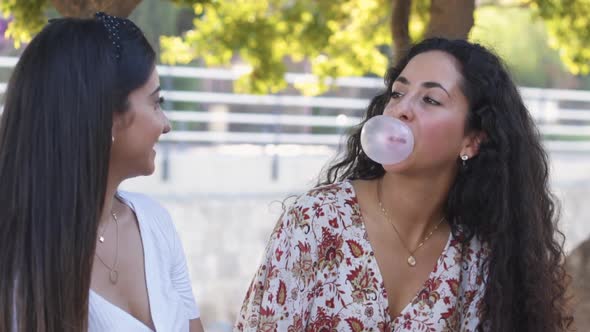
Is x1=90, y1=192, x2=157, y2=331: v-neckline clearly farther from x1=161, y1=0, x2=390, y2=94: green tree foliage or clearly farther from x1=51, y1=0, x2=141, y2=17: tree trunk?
x1=161, y1=0, x2=390, y2=94: green tree foliage

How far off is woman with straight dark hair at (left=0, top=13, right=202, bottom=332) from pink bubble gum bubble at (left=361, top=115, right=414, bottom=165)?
2.15 ft

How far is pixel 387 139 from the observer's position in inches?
105

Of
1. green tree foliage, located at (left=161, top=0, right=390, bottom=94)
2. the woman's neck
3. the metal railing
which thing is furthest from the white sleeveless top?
the metal railing

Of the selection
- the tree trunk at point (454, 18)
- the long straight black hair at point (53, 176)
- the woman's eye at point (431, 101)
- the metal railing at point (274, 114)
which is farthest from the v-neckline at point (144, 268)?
the metal railing at point (274, 114)

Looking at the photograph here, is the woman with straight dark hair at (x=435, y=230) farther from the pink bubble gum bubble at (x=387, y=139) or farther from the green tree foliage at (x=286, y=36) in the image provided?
the green tree foliage at (x=286, y=36)

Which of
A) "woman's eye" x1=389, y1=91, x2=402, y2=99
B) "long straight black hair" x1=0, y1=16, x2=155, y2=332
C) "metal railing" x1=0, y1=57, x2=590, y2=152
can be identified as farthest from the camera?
"metal railing" x1=0, y1=57, x2=590, y2=152

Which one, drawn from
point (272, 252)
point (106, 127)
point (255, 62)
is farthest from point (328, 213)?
point (255, 62)

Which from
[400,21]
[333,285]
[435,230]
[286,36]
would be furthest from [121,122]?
[286,36]

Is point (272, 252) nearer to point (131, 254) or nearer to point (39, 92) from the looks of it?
point (131, 254)

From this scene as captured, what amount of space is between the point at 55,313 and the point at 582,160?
37.8ft

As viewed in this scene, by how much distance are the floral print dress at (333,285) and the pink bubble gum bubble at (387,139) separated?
299 mm

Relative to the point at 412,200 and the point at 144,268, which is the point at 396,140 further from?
the point at 144,268

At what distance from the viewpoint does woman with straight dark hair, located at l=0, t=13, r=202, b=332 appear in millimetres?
2064

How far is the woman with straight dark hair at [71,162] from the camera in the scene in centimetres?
206
